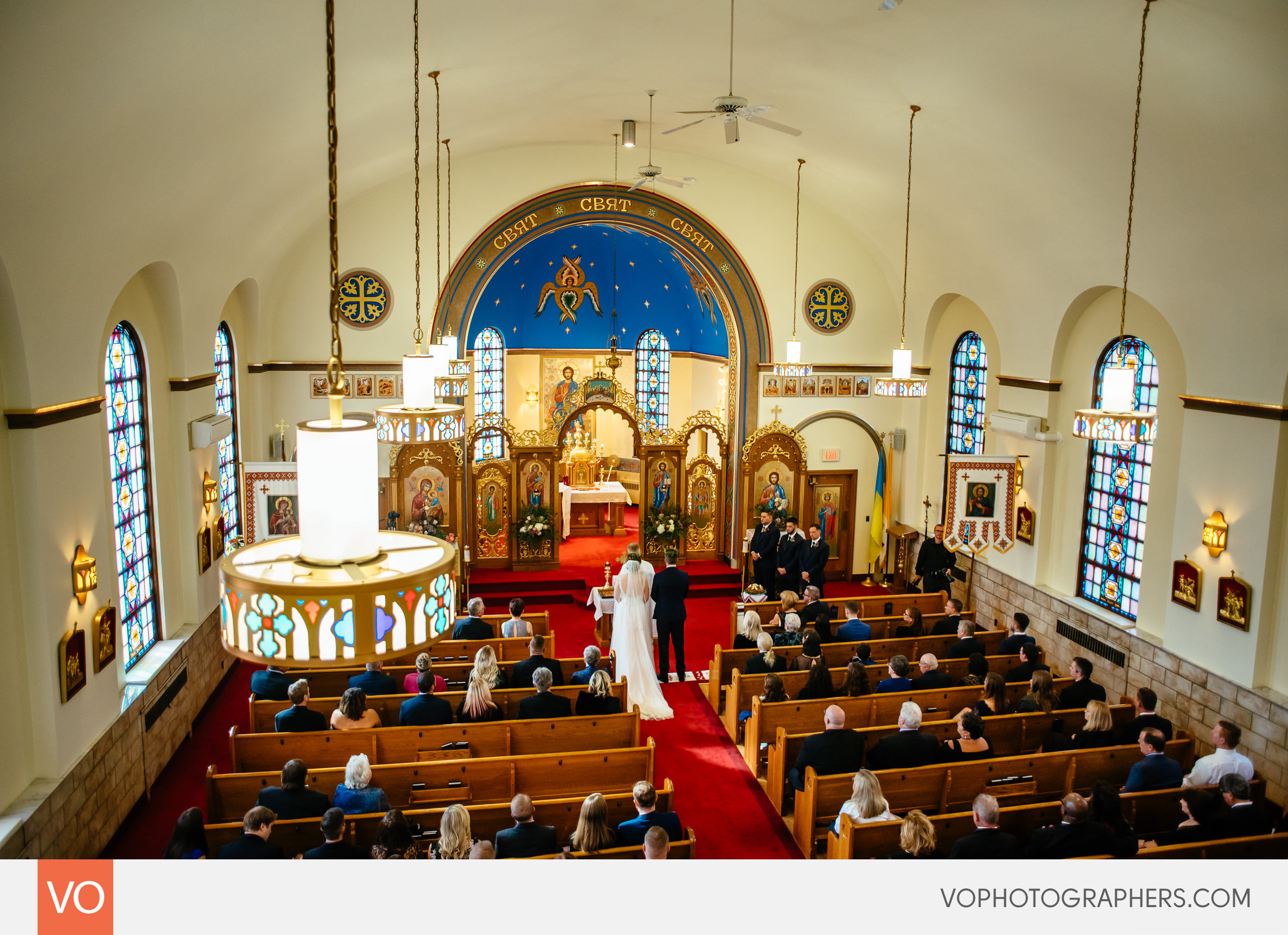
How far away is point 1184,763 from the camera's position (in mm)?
8883

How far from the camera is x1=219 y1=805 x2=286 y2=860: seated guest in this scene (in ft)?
18.7

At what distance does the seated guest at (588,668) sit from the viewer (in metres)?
9.14

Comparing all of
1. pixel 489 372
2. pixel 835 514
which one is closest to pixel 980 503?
pixel 835 514

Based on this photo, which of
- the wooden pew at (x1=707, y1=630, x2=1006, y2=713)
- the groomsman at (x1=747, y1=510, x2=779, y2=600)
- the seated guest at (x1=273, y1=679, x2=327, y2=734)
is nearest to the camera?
the seated guest at (x1=273, y1=679, x2=327, y2=734)

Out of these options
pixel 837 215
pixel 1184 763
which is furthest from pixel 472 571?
pixel 1184 763

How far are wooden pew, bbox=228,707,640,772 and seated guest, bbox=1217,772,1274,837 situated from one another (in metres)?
4.53

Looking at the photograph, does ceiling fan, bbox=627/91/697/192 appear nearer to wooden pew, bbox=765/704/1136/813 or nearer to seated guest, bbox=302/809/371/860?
wooden pew, bbox=765/704/1136/813

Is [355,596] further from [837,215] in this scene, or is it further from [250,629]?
[837,215]

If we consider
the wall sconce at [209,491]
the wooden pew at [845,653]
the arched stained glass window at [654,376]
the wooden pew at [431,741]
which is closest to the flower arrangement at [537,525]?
the wall sconce at [209,491]

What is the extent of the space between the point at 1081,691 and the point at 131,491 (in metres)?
9.85

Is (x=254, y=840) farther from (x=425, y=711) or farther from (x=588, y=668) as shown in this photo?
(x=588, y=668)

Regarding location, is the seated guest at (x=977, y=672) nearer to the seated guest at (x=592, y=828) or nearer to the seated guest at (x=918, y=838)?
the seated guest at (x=918, y=838)

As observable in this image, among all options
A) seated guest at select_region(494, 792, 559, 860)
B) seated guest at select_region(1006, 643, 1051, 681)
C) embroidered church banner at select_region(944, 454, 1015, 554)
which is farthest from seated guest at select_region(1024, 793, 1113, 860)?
embroidered church banner at select_region(944, 454, 1015, 554)

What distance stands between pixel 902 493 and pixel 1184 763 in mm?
8350
